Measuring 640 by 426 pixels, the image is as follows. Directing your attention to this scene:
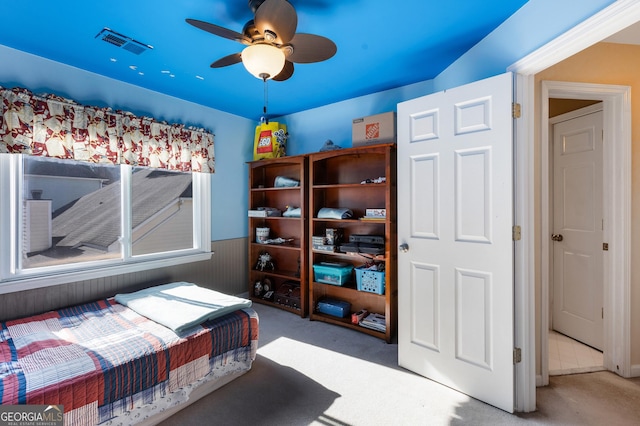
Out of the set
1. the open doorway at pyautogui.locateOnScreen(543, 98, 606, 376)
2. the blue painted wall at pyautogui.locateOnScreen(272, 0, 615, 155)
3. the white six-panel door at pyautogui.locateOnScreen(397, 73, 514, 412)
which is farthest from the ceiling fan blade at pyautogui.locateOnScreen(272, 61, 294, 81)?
the open doorway at pyautogui.locateOnScreen(543, 98, 606, 376)

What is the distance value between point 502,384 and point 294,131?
327cm

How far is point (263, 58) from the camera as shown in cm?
140

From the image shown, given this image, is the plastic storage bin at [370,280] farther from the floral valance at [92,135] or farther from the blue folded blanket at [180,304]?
the floral valance at [92,135]

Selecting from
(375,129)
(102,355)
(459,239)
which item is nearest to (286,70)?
(375,129)

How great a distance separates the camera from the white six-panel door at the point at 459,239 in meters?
1.72

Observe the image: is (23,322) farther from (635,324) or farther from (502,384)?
(635,324)

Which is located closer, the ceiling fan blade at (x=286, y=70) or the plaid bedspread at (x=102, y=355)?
the plaid bedspread at (x=102, y=355)

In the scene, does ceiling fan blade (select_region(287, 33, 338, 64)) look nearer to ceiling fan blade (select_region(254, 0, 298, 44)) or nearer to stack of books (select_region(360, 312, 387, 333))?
ceiling fan blade (select_region(254, 0, 298, 44))

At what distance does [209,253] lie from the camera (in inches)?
131

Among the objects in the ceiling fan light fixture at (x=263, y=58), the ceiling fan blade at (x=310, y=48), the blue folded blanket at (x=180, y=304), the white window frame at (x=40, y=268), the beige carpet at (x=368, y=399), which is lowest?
the beige carpet at (x=368, y=399)

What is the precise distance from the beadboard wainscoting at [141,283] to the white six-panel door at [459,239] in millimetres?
2255

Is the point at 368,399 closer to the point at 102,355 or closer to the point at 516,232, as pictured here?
the point at 516,232

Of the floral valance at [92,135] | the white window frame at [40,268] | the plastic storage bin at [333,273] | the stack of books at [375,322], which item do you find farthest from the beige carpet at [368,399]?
the floral valance at [92,135]

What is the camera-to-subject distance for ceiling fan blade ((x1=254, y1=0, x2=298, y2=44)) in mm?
1244
